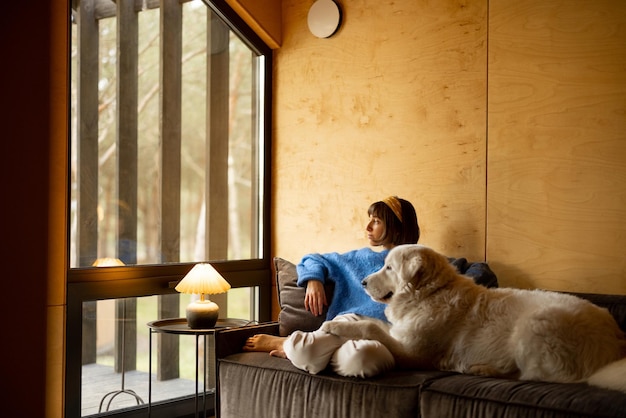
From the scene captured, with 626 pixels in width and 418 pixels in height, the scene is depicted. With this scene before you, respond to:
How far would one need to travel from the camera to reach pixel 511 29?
328 cm

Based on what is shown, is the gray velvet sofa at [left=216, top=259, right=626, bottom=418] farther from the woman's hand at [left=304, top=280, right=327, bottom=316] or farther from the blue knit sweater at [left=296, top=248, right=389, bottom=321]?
the blue knit sweater at [left=296, top=248, right=389, bottom=321]

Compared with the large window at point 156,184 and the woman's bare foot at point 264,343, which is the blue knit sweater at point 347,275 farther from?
the large window at point 156,184

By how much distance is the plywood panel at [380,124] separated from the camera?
3428mm

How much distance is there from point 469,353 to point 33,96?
220 centimetres

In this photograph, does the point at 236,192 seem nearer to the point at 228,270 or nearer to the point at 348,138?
the point at 228,270

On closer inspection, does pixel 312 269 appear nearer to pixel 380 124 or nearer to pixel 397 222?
pixel 397 222

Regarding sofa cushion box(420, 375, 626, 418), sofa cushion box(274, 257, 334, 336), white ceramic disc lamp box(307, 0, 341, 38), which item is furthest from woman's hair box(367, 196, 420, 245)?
white ceramic disc lamp box(307, 0, 341, 38)

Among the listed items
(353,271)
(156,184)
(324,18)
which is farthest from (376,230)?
(324,18)

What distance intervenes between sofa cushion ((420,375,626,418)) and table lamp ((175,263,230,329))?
1.26 meters

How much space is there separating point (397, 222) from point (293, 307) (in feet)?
2.25

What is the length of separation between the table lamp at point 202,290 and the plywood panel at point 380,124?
0.95 m

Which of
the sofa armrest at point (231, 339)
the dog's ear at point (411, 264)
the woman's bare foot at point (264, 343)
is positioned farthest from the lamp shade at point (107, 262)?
the dog's ear at point (411, 264)

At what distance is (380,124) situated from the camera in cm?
378

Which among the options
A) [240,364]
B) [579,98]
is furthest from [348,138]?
[240,364]
